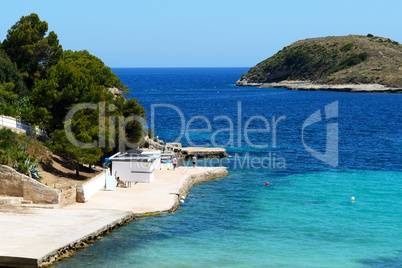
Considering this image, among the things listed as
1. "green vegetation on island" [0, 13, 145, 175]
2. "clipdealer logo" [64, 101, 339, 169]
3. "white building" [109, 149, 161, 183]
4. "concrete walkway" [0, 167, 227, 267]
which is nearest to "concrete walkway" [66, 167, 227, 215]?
"concrete walkway" [0, 167, 227, 267]

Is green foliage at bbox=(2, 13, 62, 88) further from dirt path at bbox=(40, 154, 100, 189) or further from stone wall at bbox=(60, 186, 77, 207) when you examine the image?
stone wall at bbox=(60, 186, 77, 207)

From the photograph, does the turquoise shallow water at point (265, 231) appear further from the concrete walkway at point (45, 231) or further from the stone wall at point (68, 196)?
the stone wall at point (68, 196)

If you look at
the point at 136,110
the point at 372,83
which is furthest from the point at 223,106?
the point at 136,110

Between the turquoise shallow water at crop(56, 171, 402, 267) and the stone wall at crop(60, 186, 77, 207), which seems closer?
the turquoise shallow water at crop(56, 171, 402, 267)

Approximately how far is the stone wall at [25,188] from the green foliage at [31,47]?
84.0 feet

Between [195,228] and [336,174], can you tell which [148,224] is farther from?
[336,174]

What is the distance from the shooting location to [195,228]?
109ft

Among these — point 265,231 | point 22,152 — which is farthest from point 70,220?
point 265,231

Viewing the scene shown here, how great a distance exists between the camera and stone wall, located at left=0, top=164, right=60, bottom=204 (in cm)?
3350

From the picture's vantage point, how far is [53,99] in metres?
44.5

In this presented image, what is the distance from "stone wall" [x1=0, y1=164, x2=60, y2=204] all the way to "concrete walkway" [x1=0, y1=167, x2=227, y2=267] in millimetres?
1262

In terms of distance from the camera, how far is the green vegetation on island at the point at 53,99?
40281 millimetres

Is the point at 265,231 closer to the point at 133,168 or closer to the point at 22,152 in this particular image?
the point at 133,168

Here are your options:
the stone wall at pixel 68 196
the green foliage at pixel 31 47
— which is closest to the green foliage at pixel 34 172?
the stone wall at pixel 68 196
